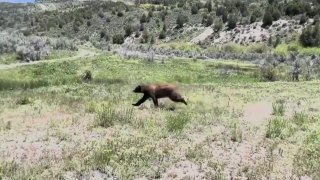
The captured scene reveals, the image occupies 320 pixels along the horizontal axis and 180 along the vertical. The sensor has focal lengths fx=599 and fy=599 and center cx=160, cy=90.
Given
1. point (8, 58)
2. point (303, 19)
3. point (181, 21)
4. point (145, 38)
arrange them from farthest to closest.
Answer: point (181, 21), point (145, 38), point (303, 19), point (8, 58)

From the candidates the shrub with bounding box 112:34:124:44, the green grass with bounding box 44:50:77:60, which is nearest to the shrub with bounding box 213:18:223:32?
the shrub with bounding box 112:34:124:44

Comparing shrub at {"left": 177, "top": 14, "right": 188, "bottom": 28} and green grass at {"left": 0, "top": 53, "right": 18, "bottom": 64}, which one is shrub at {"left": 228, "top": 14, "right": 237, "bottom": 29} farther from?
green grass at {"left": 0, "top": 53, "right": 18, "bottom": 64}

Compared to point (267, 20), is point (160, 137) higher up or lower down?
higher up

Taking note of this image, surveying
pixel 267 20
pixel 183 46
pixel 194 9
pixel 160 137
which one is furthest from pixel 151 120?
pixel 194 9

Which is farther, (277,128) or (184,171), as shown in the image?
(277,128)

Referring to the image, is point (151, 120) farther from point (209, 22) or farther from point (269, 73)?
point (209, 22)

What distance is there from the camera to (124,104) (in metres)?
20.7

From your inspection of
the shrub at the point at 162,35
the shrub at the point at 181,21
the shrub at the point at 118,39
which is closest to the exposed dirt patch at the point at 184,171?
the shrub at the point at 162,35

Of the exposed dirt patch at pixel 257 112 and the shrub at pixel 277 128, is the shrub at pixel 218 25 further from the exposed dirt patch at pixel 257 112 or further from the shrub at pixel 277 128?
the shrub at pixel 277 128

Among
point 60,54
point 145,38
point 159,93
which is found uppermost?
point 159,93

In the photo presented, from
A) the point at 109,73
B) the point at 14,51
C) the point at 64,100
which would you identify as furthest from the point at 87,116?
the point at 14,51

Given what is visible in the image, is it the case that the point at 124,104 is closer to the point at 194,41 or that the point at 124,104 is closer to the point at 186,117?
the point at 186,117

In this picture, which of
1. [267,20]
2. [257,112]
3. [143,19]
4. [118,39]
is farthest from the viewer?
[143,19]

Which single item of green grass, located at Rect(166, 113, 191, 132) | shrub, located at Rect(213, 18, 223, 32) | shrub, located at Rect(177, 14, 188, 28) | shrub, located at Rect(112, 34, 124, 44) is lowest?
shrub, located at Rect(112, 34, 124, 44)
